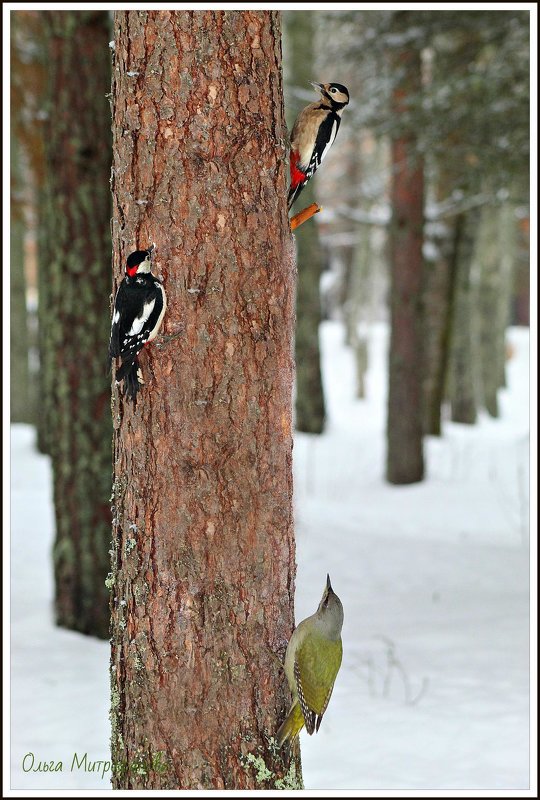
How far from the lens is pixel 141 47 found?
9.38 ft

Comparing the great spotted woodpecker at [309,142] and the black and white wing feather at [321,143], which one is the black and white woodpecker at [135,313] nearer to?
the great spotted woodpecker at [309,142]

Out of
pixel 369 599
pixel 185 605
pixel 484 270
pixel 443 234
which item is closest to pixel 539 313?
pixel 185 605

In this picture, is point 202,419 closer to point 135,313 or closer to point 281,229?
point 135,313

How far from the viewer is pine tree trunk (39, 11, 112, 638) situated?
229 inches

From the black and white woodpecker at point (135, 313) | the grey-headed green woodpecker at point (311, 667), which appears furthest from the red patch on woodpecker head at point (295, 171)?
the grey-headed green woodpecker at point (311, 667)

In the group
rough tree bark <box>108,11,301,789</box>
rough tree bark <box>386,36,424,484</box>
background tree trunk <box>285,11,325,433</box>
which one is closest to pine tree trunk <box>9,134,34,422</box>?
background tree trunk <box>285,11,325,433</box>

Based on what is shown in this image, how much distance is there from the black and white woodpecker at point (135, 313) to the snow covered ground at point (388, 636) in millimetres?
1900

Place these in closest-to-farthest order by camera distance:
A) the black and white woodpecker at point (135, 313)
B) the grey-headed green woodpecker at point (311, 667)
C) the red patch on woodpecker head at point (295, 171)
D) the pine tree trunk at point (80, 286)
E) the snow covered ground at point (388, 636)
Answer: the black and white woodpecker at point (135, 313)
the grey-headed green woodpecker at point (311, 667)
the red patch on woodpecker head at point (295, 171)
the snow covered ground at point (388, 636)
the pine tree trunk at point (80, 286)

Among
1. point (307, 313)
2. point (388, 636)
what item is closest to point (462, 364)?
point (307, 313)

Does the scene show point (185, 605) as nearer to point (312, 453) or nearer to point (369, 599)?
point (369, 599)

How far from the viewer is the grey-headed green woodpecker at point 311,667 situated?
2.87 m

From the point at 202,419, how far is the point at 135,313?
41cm

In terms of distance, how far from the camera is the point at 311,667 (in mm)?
2877

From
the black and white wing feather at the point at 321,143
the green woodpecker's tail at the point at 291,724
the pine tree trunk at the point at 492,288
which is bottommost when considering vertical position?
the green woodpecker's tail at the point at 291,724
